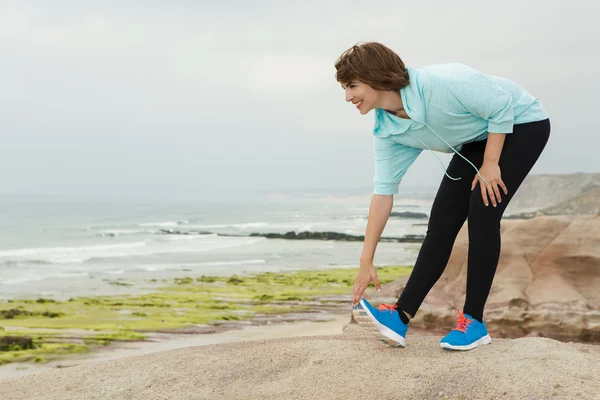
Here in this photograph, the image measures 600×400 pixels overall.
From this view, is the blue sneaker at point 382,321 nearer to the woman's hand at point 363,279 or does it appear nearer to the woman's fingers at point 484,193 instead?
the woman's hand at point 363,279

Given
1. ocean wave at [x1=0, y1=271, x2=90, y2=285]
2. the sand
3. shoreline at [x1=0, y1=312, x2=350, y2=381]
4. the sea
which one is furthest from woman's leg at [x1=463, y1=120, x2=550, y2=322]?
ocean wave at [x1=0, y1=271, x2=90, y2=285]

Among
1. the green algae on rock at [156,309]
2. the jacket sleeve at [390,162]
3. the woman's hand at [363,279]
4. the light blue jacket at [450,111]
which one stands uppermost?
the light blue jacket at [450,111]

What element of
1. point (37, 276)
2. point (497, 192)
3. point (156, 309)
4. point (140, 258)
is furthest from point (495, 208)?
point (140, 258)

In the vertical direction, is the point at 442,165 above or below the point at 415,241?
above

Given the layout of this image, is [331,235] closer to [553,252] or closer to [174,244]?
[174,244]

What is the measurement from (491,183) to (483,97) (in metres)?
0.44

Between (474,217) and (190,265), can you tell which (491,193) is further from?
(190,265)

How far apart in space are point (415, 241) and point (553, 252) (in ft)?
75.3

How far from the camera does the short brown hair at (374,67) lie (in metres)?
2.91

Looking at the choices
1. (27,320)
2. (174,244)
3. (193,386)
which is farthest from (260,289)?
(174,244)

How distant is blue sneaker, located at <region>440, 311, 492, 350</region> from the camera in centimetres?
340

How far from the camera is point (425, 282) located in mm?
3432

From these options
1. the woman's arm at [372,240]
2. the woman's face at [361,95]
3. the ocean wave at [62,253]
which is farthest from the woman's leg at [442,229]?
the ocean wave at [62,253]

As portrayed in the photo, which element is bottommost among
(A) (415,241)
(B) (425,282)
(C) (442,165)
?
(A) (415,241)
